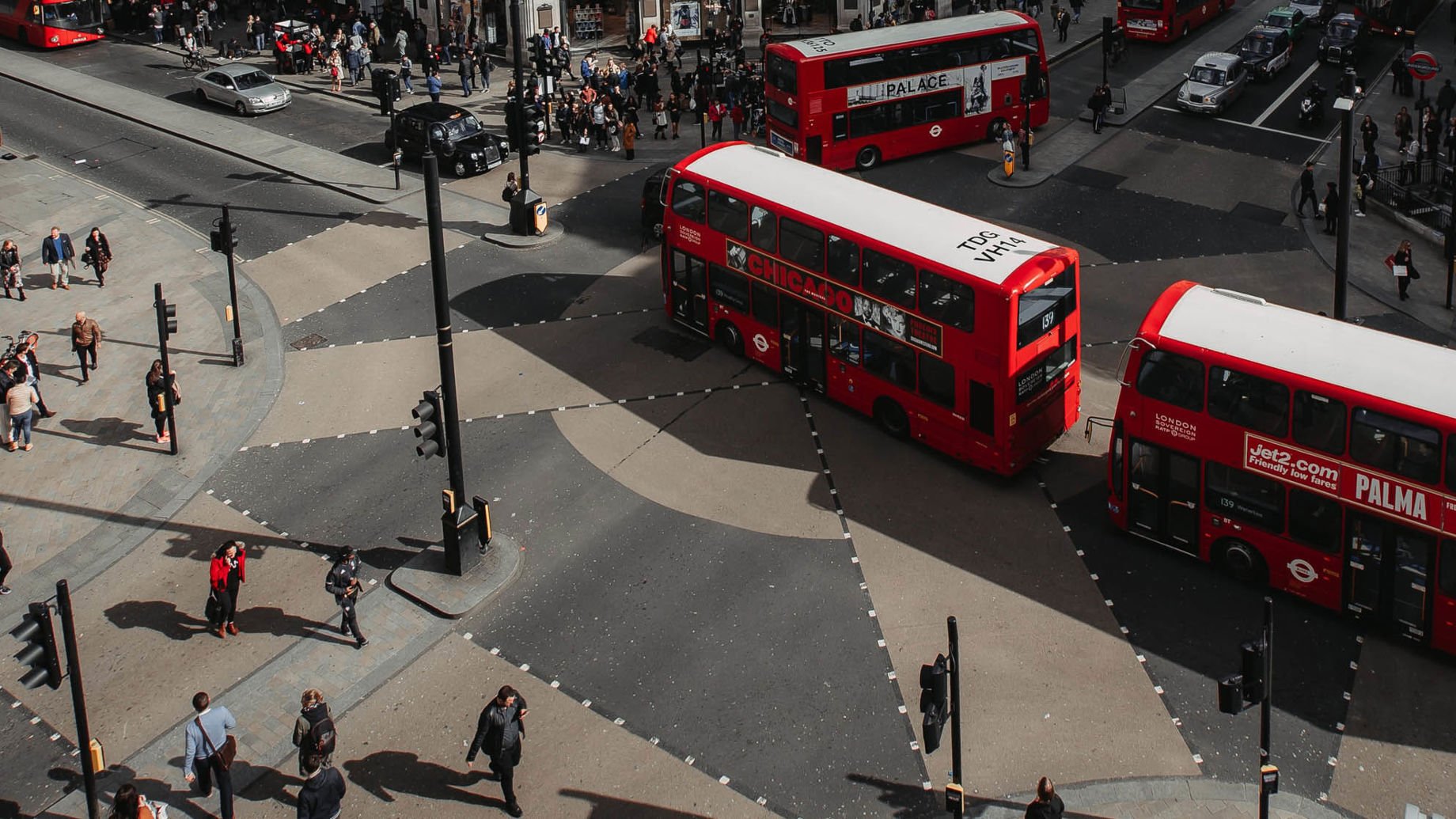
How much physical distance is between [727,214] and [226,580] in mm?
11661

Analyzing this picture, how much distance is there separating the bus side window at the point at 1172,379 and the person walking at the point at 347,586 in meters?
11.6

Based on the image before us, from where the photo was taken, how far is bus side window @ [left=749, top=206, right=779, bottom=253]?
2589 centimetres

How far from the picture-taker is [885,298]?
79.0 ft

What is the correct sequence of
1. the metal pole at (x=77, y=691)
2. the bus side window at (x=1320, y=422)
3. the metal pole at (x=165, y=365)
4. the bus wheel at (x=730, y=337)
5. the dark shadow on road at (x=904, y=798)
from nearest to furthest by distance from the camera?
the metal pole at (x=77, y=691) < the dark shadow on road at (x=904, y=798) < the bus side window at (x=1320, y=422) < the metal pole at (x=165, y=365) < the bus wheel at (x=730, y=337)

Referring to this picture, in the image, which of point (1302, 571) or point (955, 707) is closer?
point (955, 707)

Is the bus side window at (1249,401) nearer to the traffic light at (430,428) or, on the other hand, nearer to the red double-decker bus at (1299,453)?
the red double-decker bus at (1299,453)

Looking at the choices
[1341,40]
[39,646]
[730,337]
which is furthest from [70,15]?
[1341,40]

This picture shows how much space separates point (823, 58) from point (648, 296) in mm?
10293

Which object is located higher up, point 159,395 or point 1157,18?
point 1157,18

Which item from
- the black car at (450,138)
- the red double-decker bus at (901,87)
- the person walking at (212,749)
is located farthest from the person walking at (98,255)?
the person walking at (212,749)

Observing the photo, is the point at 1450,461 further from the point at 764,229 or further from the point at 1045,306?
the point at 764,229

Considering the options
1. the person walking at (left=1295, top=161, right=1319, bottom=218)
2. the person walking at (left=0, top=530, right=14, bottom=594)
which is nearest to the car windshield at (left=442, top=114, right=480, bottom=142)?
the person walking at (left=0, top=530, right=14, bottom=594)

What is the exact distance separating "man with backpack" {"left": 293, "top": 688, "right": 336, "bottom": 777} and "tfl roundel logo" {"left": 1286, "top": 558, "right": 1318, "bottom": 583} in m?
13.3

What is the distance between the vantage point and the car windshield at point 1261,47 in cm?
4712
